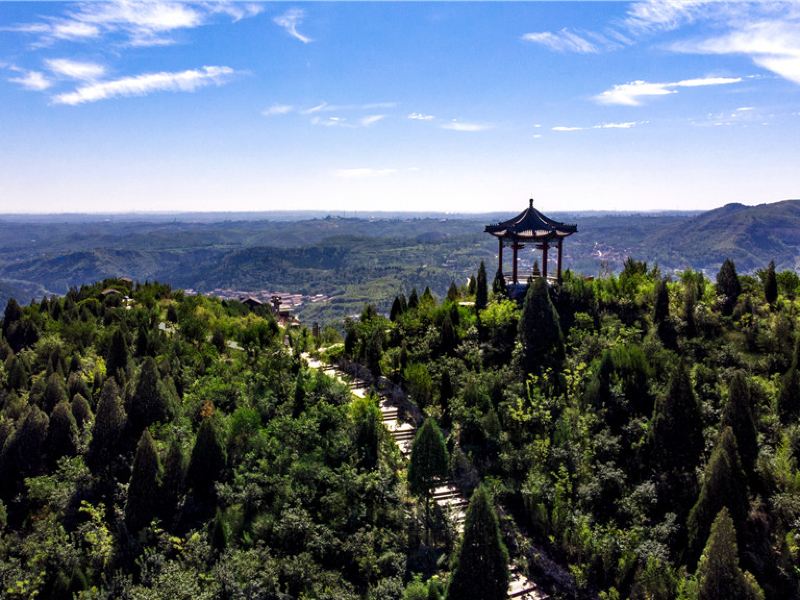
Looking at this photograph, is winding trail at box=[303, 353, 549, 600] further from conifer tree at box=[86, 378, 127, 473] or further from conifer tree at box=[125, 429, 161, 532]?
conifer tree at box=[86, 378, 127, 473]

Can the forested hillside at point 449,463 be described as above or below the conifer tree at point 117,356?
below

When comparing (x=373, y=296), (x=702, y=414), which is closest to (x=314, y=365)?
(x=702, y=414)

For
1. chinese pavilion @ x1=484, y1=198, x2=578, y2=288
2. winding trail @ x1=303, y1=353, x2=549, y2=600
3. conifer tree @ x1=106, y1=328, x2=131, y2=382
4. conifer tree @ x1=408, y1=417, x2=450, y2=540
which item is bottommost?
winding trail @ x1=303, y1=353, x2=549, y2=600

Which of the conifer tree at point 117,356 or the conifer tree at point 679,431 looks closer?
the conifer tree at point 679,431

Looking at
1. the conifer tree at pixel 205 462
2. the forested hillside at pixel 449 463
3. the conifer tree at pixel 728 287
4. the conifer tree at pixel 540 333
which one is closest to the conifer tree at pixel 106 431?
the forested hillside at pixel 449 463

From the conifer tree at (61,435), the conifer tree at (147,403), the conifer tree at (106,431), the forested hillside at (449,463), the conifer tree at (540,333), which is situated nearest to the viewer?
the forested hillside at (449,463)

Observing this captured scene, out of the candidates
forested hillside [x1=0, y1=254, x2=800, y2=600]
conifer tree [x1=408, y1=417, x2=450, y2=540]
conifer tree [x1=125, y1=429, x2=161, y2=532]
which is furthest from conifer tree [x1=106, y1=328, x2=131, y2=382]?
conifer tree [x1=408, y1=417, x2=450, y2=540]

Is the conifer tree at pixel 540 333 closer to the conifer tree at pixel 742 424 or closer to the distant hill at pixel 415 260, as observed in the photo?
the conifer tree at pixel 742 424
